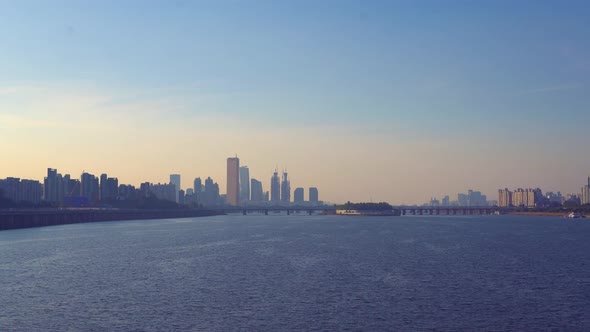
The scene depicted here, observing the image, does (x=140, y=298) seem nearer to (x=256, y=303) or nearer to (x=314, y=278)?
(x=256, y=303)

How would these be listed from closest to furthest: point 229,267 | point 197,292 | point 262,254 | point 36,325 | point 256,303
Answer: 1. point 36,325
2. point 256,303
3. point 197,292
4. point 229,267
5. point 262,254

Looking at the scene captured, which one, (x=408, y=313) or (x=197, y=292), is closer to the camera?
(x=408, y=313)

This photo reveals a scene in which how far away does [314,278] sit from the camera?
73.7 metres

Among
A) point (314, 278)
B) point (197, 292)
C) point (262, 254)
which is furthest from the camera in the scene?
point (262, 254)

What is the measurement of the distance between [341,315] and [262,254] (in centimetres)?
5577

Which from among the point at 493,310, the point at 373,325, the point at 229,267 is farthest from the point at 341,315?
the point at 229,267

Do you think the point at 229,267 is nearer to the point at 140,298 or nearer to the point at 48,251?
the point at 140,298

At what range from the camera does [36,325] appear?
4734 centimetres

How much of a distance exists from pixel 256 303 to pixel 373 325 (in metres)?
13.3

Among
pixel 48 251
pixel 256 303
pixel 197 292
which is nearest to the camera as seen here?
pixel 256 303

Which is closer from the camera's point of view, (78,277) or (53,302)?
(53,302)

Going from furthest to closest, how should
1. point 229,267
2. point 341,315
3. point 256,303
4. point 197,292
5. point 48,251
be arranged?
point 48,251
point 229,267
point 197,292
point 256,303
point 341,315

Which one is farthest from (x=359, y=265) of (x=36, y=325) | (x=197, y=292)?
(x=36, y=325)

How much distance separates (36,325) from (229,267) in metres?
39.7
